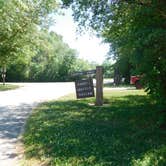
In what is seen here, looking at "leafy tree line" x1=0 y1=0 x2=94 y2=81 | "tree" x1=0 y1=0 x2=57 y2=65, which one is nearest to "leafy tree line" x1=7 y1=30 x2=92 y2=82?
"leafy tree line" x1=0 y1=0 x2=94 y2=81

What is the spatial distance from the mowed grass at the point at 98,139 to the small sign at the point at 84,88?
14.7 feet

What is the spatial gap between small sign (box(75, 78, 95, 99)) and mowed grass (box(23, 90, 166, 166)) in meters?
4.47

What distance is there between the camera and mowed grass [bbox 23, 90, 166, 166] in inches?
244

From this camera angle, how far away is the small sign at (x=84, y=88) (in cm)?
1596

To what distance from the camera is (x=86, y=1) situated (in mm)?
12781

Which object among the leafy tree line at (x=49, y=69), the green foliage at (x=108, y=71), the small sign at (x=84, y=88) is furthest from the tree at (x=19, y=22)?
the leafy tree line at (x=49, y=69)

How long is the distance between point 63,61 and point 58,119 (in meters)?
41.6

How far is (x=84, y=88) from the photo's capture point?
16031 mm

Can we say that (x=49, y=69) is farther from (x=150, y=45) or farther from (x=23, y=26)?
(x=150, y=45)

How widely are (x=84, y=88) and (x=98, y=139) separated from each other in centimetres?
848

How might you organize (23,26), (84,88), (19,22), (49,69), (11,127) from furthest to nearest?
(49,69)
(23,26)
(19,22)
(84,88)
(11,127)

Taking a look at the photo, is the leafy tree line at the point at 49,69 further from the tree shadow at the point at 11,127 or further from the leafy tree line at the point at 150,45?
the leafy tree line at the point at 150,45

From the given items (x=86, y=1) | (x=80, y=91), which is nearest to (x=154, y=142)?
(x=86, y=1)

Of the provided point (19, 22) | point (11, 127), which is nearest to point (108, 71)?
point (19, 22)
